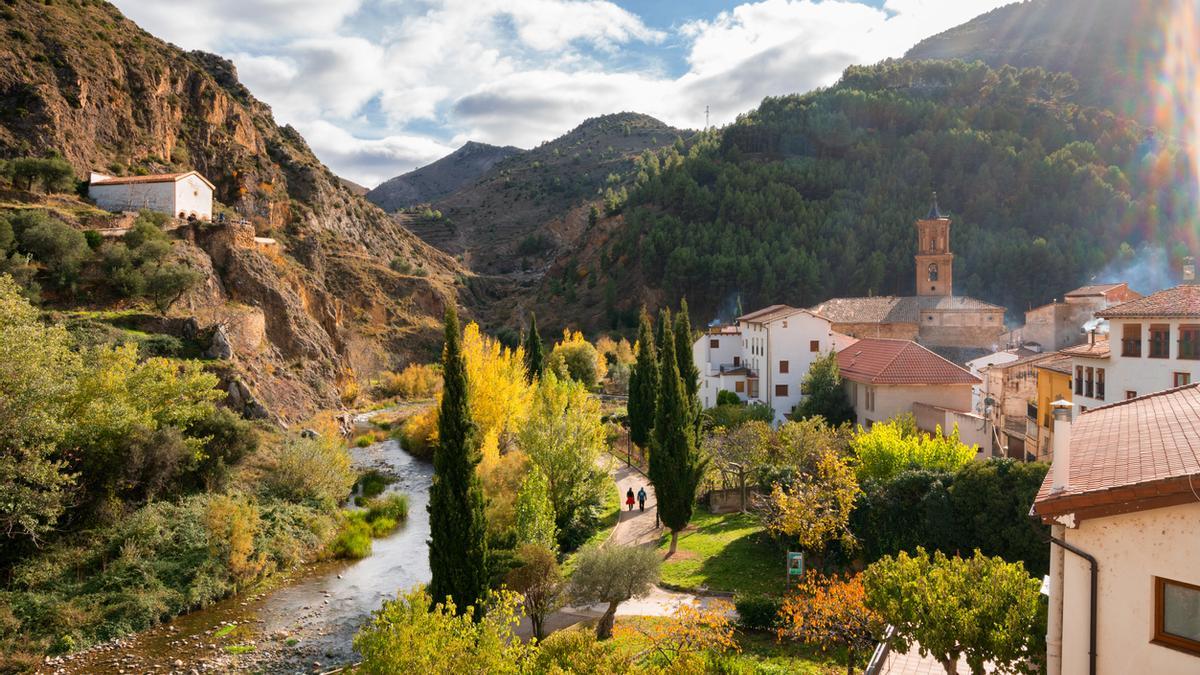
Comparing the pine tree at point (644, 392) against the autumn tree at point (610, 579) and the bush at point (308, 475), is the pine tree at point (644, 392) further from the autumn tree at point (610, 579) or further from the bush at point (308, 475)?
the autumn tree at point (610, 579)

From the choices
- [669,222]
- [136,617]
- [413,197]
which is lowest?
[136,617]

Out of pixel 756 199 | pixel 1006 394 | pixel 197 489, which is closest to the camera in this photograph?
pixel 197 489

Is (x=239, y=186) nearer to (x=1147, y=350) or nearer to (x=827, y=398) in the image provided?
(x=827, y=398)

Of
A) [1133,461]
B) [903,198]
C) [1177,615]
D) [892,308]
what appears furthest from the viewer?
[903,198]

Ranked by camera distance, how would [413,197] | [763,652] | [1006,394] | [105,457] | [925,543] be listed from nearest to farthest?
[763,652]
[925,543]
[105,457]
[1006,394]
[413,197]

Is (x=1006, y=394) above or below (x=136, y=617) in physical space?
above

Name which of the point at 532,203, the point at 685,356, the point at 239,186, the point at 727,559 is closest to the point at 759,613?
the point at 727,559

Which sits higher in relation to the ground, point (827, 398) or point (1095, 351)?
point (1095, 351)

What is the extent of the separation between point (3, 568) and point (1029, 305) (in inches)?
3574

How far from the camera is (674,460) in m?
24.3

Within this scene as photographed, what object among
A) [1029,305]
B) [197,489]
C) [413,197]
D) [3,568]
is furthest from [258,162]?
[413,197]

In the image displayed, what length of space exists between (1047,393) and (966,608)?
2402 cm

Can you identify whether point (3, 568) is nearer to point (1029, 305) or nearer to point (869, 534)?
Answer: point (869, 534)

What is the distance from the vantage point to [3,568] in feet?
64.1
